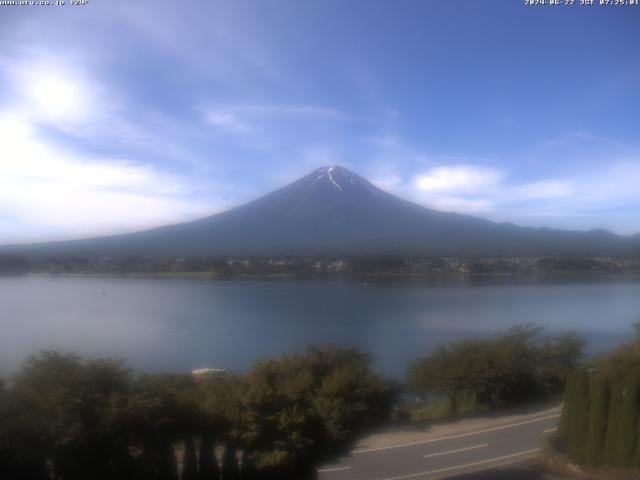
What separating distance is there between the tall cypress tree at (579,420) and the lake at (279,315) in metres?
5.92

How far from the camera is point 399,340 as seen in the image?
15.8m

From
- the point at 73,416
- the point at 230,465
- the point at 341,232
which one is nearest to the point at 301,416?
the point at 230,465

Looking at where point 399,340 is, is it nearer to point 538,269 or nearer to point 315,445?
point 315,445

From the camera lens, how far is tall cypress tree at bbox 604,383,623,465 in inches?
222

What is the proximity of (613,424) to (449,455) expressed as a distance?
68.4 inches

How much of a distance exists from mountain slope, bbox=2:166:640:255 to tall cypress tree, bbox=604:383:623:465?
2633 centimetres

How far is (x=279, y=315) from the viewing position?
18.9 meters

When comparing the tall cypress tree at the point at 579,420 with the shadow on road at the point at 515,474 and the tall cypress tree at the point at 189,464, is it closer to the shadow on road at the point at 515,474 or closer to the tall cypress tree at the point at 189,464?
the shadow on road at the point at 515,474

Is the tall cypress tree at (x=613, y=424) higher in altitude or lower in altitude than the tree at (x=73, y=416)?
lower

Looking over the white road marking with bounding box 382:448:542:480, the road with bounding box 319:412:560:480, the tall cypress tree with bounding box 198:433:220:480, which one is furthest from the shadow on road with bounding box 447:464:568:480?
the tall cypress tree with bounding box 198:433:220:480

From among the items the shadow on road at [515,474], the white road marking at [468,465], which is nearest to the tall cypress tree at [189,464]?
the white road marking at [468,465]

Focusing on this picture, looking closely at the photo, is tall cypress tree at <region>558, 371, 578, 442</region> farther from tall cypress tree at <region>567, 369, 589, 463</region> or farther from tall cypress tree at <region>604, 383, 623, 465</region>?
tall cypress tree at <region>604, 383, 623, 465</region>

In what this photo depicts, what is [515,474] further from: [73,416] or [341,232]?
[341,232]

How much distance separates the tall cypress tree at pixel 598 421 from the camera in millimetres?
5711
